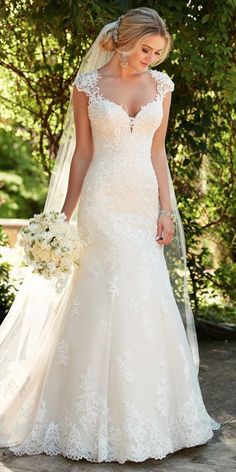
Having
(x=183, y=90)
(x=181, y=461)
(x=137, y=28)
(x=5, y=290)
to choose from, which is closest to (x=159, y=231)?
(x=137, y=28)

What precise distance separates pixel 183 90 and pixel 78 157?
2370 millimetres

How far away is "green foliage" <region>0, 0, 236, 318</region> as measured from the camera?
549 centimetres

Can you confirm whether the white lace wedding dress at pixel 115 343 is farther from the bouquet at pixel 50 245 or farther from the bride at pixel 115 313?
the bouquet at pixel 50 245

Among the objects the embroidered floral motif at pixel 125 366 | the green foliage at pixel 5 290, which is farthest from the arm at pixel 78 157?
the green foliage at pixel 5 290

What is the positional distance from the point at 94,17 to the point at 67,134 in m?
1.02

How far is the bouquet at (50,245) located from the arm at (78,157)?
0.88 feet

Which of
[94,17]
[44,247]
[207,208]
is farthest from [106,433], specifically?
[207,208]

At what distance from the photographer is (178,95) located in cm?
649

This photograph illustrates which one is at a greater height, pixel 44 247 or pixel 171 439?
pixel 44 247

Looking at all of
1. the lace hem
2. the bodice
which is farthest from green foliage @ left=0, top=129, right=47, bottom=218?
the lace hem

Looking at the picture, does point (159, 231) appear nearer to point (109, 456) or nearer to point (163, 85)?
point (163, 85)

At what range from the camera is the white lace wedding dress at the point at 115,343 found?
155 inches

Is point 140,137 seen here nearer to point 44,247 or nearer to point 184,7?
point 44,247

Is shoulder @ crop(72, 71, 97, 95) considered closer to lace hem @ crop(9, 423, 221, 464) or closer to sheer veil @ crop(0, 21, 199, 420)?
sheer veil @ crop(0, 21, 199, 420)
